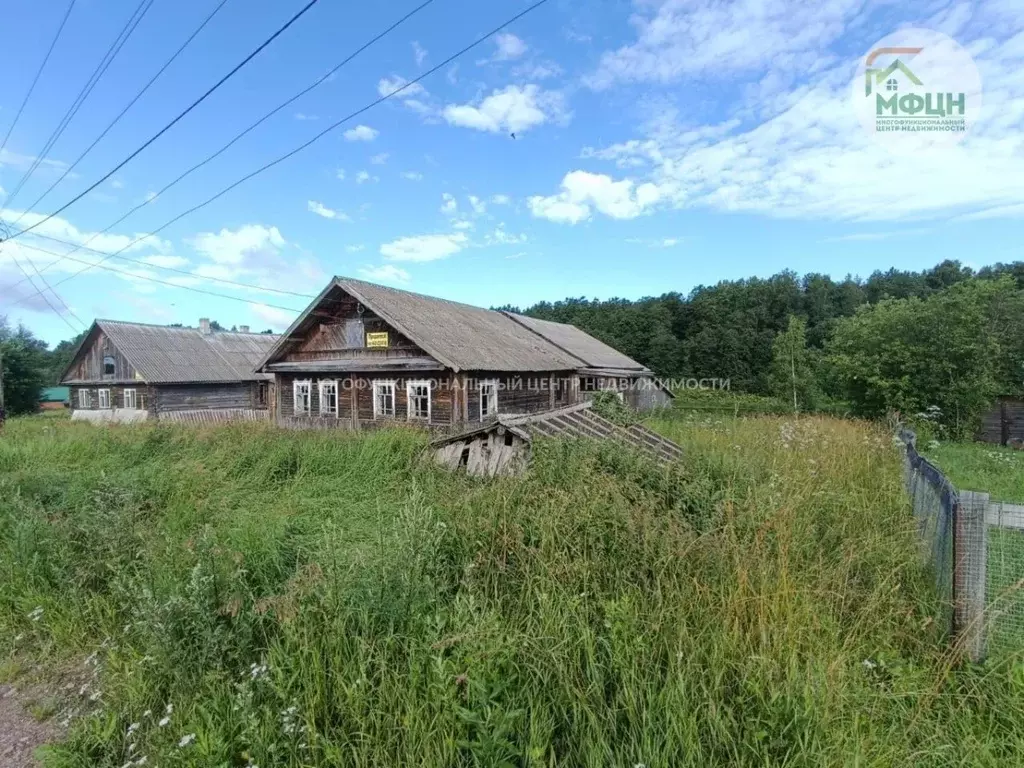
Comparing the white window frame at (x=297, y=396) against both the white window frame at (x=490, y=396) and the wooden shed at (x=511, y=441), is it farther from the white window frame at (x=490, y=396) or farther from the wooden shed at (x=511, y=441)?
the wooden shed at (x=511, y=441)

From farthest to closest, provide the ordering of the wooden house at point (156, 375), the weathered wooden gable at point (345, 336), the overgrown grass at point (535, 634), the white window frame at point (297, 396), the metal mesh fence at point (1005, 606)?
the wooden house at point (156, 375)
the white window frame at point (297, 396)
the weathered wooden gable at point (345, 336)
the metal mesh fence at point (1005, 606)
the overgrown grass at point (535, 634)

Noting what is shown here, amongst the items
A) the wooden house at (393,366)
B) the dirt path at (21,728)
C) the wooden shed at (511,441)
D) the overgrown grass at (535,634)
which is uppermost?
the wooden house at (393,366)

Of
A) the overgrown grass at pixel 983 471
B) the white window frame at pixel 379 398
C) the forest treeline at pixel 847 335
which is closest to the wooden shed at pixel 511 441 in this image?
the overgrown grass at pixel 983 471

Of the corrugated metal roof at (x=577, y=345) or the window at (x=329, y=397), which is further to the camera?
the corrugated metal roof at (x=577, y=345)

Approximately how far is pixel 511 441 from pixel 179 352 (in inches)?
1131

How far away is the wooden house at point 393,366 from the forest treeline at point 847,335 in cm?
1127

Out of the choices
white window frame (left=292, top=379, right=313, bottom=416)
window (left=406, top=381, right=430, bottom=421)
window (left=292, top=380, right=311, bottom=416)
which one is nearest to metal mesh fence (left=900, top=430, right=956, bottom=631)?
window (left=406, top=381, right=430, bottom=421)

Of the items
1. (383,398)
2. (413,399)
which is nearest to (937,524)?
(413,399)

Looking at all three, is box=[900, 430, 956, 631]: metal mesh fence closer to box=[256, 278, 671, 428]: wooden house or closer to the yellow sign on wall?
box=[256, 278, 671, 428]: wooden house

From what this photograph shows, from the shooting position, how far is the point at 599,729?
204 cm

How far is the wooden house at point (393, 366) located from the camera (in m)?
14.6

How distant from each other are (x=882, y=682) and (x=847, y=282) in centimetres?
8334

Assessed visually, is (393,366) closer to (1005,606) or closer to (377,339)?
(377,339)

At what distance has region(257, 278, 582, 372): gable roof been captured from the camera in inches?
567
